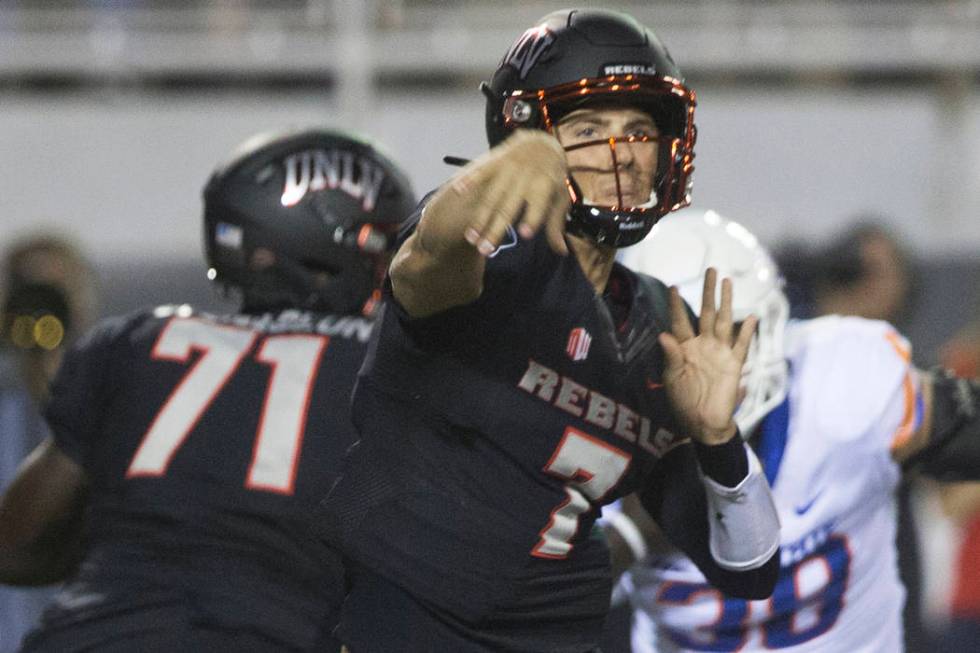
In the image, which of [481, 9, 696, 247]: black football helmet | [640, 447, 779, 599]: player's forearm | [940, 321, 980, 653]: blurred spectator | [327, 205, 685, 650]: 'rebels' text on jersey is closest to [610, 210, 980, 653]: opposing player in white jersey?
[640, 447, 779, 599]: player's forearm

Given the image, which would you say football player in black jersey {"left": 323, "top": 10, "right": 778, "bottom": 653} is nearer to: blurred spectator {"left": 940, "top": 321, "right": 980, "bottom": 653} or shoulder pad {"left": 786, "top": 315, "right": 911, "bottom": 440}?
shoulder pad {"left": 786, "top": 315, "right": 911, "bottom": 440}

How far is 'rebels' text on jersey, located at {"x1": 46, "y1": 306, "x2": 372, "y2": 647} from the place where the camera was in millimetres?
2682

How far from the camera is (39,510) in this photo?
2.88 meters

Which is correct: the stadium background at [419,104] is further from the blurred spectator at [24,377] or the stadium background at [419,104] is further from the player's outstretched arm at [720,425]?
the player's outstretched arm at [720,425]

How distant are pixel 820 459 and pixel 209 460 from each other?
1.03 meters

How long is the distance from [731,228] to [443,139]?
15.5ft

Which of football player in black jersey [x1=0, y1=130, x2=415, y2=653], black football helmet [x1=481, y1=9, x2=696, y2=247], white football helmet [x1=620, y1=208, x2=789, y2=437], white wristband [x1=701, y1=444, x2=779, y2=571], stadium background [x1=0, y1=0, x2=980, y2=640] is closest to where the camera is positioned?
black football helmet [x1=481, y1=9, x2=696, y2=247]

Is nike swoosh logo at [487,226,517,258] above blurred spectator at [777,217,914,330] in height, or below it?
above

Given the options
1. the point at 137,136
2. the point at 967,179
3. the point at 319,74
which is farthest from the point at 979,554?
the point at 137,136

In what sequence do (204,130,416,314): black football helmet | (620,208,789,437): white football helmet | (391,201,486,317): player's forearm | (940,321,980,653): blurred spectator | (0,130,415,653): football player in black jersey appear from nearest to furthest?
(391,201,486,317): player's forearm, (0,130,415,653): football player in black jersey, (620,208,789,437): white football helmet, (204,130,416,314): black football helmet, (940,321,980,653): blurred spectator

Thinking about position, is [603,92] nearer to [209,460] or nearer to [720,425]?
[720,425]

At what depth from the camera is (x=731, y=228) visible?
9.82ft

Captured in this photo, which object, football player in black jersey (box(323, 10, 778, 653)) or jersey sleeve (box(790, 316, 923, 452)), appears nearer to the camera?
football player in black jersey (box(323, 10, 778, 653))

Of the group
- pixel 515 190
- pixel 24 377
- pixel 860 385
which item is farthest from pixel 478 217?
pixel 24 377
